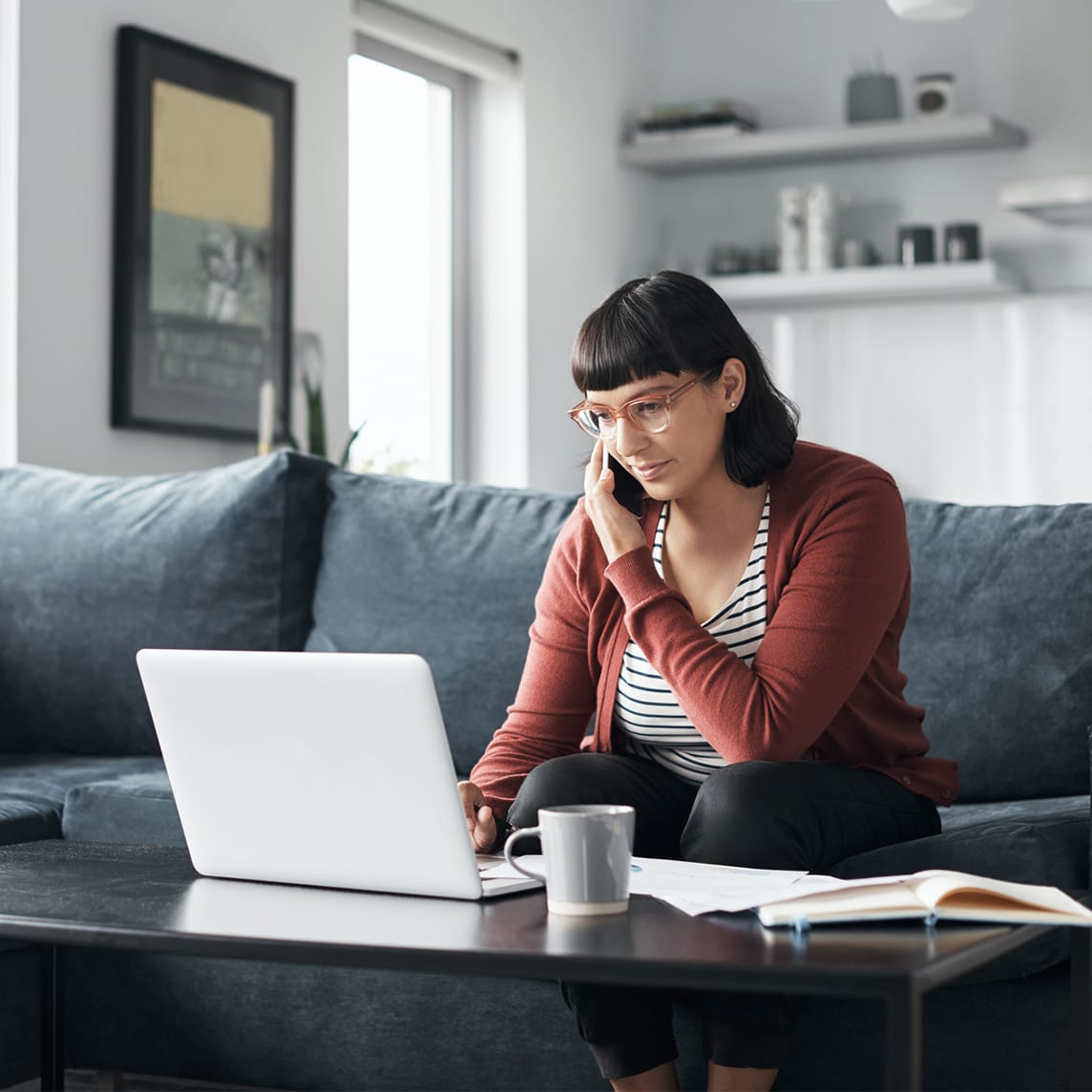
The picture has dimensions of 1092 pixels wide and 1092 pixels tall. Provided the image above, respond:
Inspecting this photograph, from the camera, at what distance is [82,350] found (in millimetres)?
3574

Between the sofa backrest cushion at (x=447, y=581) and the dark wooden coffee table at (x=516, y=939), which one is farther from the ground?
the sofa backrest cushion at (x=447, y=581)

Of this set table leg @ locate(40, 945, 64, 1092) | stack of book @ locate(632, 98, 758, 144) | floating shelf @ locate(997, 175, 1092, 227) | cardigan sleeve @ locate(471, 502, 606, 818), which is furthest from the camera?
stack of book @ locate(632, 98, 758, 144)

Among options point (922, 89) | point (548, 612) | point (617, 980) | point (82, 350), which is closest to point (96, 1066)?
point (548, 612)

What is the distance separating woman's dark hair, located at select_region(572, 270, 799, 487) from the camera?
1.82m

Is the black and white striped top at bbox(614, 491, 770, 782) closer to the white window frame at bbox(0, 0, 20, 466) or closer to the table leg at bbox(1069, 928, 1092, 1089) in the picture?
the table leg at bbox(1069, 928, 1092, 1089)

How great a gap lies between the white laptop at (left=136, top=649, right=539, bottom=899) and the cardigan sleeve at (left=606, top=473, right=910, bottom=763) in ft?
1.02

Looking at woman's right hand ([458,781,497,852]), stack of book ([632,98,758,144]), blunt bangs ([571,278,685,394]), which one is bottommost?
woman's right hand ([458,781,497,852])

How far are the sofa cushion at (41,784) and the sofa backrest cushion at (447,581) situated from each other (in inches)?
14.0

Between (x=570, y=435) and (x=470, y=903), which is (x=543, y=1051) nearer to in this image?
(x=470, y=903)

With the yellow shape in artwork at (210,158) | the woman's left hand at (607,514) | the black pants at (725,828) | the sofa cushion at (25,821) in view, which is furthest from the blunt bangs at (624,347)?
the yellow shape in artwork at (210,158)

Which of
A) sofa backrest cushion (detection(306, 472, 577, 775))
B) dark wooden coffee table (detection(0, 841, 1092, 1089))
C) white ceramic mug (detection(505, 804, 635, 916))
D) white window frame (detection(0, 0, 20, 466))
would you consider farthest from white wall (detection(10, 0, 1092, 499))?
white ceramic mug (detection(505, 804, 635, 916))

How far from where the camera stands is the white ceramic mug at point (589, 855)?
49.8 inches

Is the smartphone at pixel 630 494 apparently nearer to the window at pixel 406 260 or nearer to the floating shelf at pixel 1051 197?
the window at pixel 406 260

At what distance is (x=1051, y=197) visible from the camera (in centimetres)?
463
